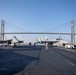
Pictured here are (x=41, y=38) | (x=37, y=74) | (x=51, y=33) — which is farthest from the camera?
(x=41, y=38)

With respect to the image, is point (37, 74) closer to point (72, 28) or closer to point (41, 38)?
point (72, 28)

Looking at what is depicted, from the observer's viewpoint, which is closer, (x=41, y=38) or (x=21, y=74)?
(x=21, y=74)

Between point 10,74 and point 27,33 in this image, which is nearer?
point 10,74

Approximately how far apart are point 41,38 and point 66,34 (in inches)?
2445

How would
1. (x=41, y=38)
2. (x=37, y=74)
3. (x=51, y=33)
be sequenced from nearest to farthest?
(x=37, y=74), (x=51, y=33), (x=41, y=38)

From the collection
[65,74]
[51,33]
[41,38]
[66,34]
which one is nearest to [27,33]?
[51,33]

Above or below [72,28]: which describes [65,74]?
below

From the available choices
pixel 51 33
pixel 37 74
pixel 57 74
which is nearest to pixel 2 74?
pixel 37 74

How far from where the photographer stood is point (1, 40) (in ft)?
343

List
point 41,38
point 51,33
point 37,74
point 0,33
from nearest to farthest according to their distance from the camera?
point 37,74 → point 0,33 → point 51,33 → point 41,38

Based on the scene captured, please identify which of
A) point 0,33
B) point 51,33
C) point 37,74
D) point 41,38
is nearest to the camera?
point 37,74

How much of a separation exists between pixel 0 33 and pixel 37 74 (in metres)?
91.8

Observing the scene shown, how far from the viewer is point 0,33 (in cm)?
10056

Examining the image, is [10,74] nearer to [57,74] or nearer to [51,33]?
[57,74]
